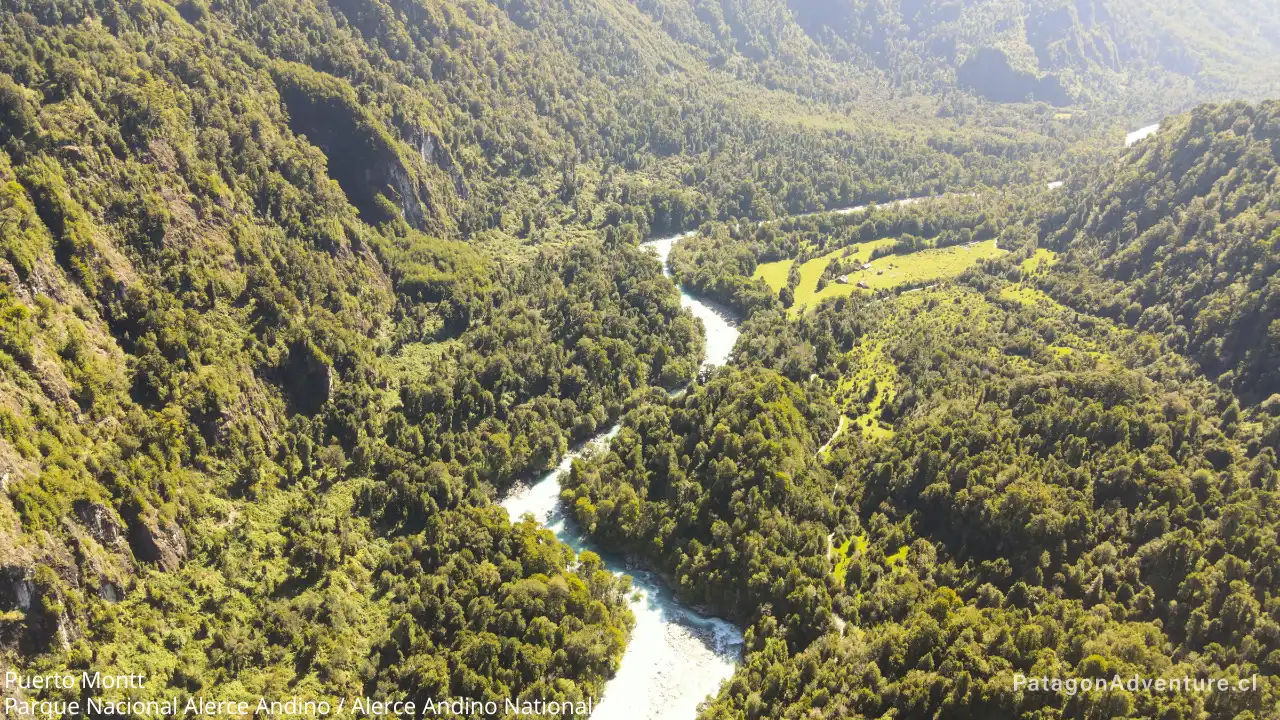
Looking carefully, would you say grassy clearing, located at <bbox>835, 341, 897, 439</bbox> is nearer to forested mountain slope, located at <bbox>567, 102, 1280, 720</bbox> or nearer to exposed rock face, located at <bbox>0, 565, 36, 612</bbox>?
forested mountain slope, located at <bbox>567, 102, 1280, 720</bbox>

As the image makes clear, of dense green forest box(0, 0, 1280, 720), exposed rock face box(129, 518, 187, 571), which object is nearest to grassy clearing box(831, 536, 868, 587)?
dense green forest box(0, 0, 1280, 720)

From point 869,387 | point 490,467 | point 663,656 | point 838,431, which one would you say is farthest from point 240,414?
point 869,387

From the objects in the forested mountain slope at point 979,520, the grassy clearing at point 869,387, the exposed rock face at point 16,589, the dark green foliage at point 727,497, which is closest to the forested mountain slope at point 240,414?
the exposed rock face at point 16,589

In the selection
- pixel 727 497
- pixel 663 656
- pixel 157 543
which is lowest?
pixel 157 543

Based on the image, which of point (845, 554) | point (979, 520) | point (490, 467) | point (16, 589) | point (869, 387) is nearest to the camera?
point (16, 589)

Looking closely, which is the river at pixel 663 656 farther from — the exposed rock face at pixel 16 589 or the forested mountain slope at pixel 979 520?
the exposed rock face at pixel 16 589

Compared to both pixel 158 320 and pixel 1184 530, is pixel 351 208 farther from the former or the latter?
pixel 1184 530

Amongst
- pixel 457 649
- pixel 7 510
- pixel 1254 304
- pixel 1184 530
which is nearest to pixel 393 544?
pixel 457 649

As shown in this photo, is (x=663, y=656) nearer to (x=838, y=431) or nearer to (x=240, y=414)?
(x=838, y=431)
